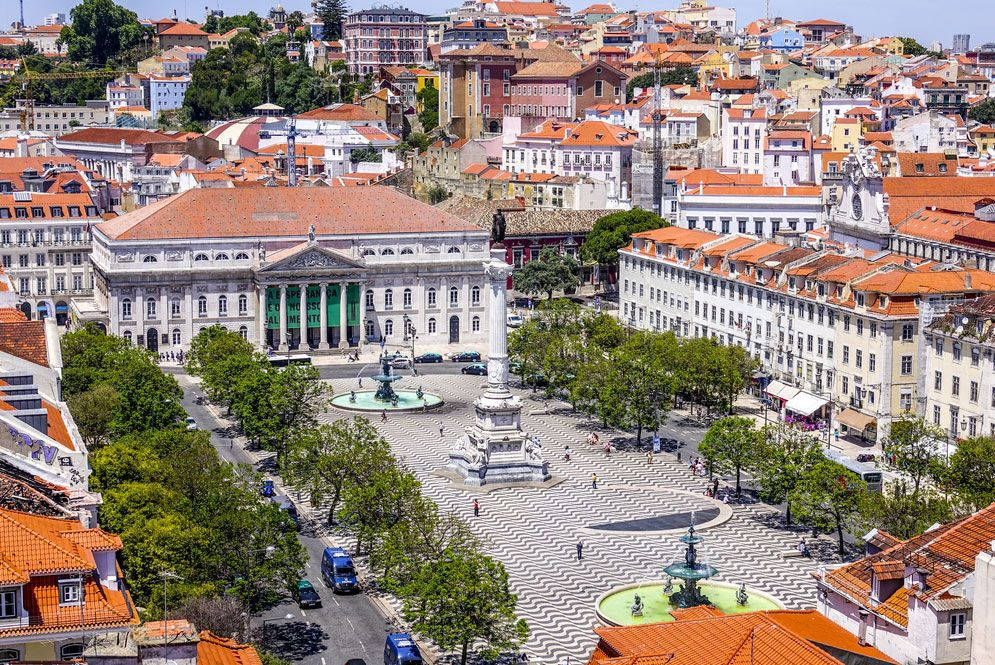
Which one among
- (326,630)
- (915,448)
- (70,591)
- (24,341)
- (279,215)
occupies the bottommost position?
(326,630)

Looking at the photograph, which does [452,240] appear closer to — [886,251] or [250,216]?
[250,216]

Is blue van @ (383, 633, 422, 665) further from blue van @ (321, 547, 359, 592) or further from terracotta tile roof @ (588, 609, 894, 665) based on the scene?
terracotta tile roof @ (588, 609, 894, 665)

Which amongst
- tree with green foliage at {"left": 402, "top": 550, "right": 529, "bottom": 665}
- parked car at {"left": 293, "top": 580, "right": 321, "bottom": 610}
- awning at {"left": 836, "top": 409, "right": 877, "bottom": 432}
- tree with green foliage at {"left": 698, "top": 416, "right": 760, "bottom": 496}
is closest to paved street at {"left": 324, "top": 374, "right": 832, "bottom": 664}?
tree with green foliage at {"left": 698, "top": 416, "right": 760, "bottom": 496}

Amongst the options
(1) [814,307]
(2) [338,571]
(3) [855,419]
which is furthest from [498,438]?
(1) [814,307]

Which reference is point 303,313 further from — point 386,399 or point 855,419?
point 855,419

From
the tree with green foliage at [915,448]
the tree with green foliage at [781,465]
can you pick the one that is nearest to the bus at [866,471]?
the tree with green foliage at [915,448]
